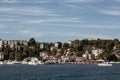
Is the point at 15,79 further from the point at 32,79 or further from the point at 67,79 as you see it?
the point at 67,79

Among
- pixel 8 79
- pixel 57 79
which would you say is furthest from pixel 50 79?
pixel 8 79

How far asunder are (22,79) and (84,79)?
10178 millimetres

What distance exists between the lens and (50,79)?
3403 inches

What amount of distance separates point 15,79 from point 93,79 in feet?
41.9

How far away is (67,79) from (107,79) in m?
6.59

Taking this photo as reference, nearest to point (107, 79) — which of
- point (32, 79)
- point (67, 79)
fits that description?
point (67, 79)

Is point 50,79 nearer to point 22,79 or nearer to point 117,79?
point 22,79

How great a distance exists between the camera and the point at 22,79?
3398 inches

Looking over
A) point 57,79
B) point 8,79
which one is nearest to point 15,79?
point 8,79

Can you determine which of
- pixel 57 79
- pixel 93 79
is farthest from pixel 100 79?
pixel 57 79

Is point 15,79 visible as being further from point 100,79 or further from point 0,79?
point 100,79

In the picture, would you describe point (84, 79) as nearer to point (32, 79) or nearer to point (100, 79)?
point (100, 79)

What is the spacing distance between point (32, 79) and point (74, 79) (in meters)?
6.90

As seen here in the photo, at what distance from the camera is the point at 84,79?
87.1 m
